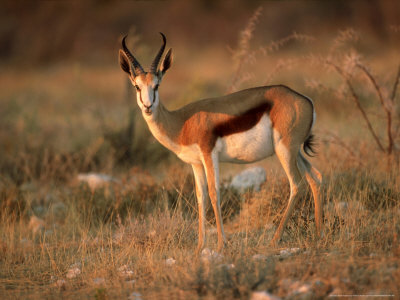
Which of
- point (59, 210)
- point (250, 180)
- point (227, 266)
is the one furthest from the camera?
point (59, 210)

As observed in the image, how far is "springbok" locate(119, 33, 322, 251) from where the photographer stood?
6000mm

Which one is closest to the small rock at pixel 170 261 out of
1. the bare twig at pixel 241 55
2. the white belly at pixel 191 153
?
the white belly at pixel 191 153

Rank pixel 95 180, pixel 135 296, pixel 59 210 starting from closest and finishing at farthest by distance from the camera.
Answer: pixel 135 296 → pixel 59 210 → pixel 95 180

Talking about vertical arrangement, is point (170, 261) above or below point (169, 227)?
below

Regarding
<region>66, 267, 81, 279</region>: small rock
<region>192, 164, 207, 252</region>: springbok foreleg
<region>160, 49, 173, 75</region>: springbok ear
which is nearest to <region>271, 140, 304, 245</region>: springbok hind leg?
<region>192, 164, 207, 252</region>: springbok foreleg

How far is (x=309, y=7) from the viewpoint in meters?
45.3

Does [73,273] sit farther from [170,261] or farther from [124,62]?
[124,62]

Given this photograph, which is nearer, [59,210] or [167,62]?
[167,62]

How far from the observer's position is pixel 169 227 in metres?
6.64

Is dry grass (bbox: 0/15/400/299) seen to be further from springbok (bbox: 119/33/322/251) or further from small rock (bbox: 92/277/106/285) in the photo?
springbok (bbox: 119/33/322/251)

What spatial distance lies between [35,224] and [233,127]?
3.78 meters

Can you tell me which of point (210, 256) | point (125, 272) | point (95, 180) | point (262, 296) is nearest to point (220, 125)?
point (210, 256)

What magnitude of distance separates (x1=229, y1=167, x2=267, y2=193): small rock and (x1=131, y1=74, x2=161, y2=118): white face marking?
2.76 m

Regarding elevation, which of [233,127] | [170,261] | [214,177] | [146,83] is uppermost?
[146,83]
